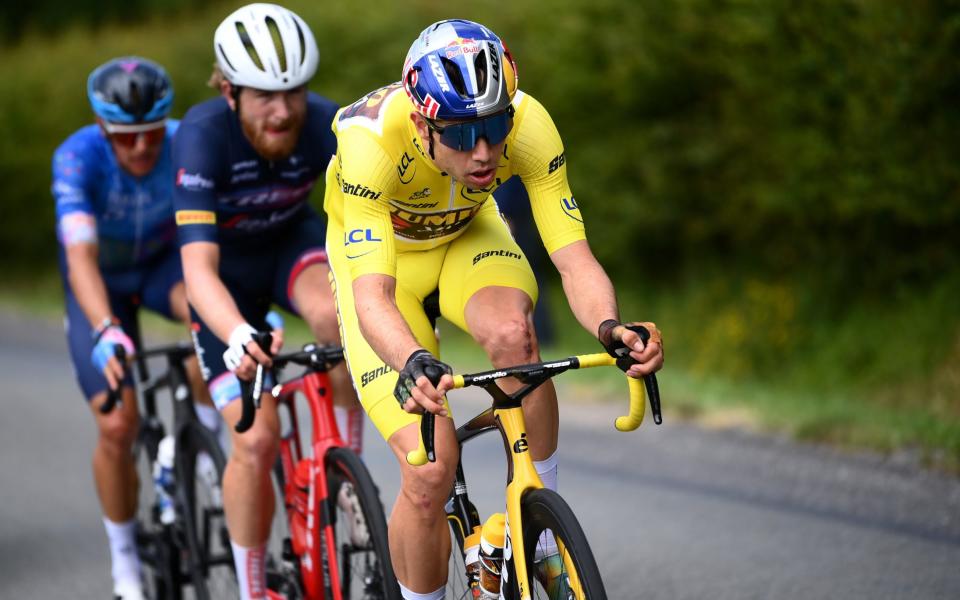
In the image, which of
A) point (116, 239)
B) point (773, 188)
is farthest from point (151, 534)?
point (773, 188)

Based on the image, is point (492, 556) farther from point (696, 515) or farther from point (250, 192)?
point (696, 515)

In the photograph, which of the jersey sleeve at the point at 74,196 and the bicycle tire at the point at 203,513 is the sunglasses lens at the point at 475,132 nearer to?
the bicycle tire at the point at 203,513

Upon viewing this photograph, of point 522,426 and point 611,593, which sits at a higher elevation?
point 522,426

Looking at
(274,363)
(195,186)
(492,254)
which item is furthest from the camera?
(195,186)

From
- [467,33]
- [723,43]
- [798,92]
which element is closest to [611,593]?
[467,33]

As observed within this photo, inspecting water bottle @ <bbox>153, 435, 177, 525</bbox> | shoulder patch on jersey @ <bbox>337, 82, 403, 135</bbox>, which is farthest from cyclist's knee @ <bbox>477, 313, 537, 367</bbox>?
water bottle @ <bbox>153, 435, 177, 525</bbox>

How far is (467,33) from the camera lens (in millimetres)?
3645

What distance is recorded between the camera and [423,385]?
10.7 feet

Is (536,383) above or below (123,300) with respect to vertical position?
below

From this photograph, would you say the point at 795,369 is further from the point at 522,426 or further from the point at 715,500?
the point at 522,426

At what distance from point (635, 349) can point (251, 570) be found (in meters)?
2.12

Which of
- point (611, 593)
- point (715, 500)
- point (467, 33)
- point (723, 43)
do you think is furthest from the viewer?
point (723, 43)

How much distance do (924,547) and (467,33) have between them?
3.42 metres

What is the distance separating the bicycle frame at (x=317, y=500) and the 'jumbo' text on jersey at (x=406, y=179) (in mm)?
868
